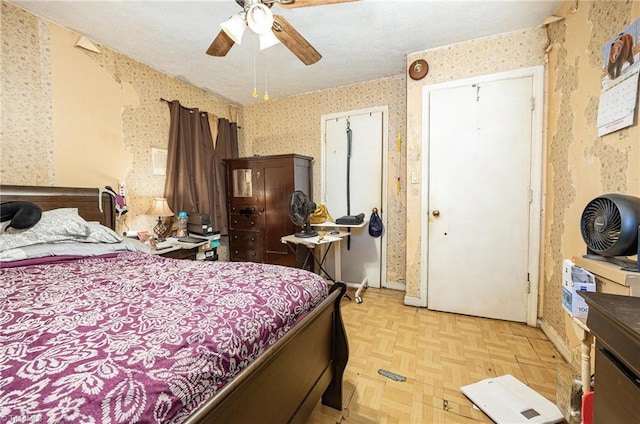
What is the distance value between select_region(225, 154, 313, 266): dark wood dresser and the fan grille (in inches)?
100

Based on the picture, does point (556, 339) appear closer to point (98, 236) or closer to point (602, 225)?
point (602, 225)

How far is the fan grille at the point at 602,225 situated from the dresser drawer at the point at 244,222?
306 centimetres

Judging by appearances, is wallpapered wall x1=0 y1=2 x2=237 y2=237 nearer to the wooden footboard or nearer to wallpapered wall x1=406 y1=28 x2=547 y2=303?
the wooden footboard

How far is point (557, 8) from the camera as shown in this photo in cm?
203

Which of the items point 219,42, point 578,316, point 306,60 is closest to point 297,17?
point 306,60

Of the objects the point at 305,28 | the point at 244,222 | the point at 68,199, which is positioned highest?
the point at 305,28

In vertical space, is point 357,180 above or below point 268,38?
below

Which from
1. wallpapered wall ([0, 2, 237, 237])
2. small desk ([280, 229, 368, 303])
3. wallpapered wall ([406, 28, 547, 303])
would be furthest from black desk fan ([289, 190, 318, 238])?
wallpapered wall ([0, 2, 237, 237])

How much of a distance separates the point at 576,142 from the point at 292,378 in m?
2.26

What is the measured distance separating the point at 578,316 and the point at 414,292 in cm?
170

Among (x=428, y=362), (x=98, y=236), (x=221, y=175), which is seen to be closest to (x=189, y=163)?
(x=221, y=175)

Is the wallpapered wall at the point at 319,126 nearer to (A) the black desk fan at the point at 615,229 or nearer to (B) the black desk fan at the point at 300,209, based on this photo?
(B) the black desk fan at the point at 300,209

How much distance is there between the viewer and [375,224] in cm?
323

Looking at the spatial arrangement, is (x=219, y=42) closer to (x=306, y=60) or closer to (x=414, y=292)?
(x=306, y=60)
